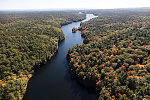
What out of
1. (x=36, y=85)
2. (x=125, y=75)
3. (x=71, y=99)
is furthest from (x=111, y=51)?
(x=36, y=85)

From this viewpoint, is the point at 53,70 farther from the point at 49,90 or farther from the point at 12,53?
the point at 12,53

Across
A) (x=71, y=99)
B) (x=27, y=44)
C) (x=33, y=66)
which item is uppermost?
(x=27, y=44)

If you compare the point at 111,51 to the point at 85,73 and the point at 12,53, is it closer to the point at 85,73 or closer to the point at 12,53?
the point at 85,73

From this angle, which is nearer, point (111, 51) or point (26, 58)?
point (26, 58)

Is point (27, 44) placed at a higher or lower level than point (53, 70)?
higher

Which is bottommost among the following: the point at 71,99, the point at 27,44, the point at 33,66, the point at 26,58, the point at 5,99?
the point at 71,99

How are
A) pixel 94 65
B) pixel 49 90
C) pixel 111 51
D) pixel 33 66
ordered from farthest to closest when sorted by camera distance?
pixel 111 51, pixel 33 66, pixel 94 65, pixel 49 90

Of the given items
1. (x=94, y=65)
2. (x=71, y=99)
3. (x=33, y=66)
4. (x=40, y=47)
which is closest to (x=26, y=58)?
(x=33, y=66)

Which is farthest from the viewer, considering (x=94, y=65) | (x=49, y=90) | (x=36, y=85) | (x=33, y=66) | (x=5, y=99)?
(x=33, y=66)

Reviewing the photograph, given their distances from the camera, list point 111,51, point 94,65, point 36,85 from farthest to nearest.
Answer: point 111,51, point 94,65, point 36,85
